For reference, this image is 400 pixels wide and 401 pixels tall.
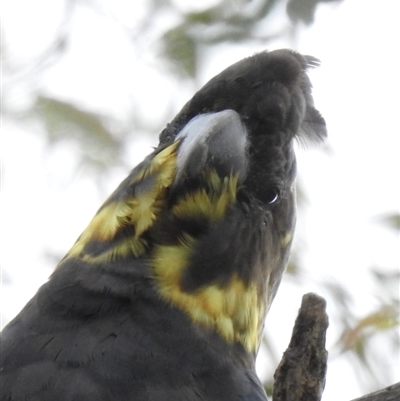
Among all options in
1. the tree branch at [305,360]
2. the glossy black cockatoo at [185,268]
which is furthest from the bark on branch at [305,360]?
the glossy black cockatoo at [185,268]

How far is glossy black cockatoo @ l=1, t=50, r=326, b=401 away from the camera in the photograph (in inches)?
57.4

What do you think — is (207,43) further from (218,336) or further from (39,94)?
(218,336)

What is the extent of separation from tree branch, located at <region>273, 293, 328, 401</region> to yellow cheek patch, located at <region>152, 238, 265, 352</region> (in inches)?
7.7

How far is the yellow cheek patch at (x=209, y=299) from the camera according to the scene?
1.58 m

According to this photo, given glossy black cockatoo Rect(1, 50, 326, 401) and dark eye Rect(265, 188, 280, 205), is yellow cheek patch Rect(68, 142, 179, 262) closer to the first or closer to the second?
glossy black cockatoo Rect(1, 50, 326, 401)

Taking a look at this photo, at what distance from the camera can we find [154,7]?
344 centimetres

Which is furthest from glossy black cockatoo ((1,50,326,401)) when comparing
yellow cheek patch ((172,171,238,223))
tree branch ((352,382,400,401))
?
tree branch ((352,382,400,401))

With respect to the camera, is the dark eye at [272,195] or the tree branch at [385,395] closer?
the tree branch at [385,395]

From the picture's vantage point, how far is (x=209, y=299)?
1.61 meters

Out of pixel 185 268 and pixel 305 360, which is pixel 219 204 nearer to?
pixel 185 268

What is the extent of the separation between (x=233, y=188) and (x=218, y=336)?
30 cm

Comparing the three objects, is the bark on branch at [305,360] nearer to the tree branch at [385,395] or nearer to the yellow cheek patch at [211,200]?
the tree branch at [385,395]

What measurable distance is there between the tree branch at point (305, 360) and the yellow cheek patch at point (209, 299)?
0.20m

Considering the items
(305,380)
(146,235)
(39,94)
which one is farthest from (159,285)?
(39,94)
